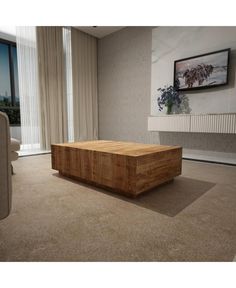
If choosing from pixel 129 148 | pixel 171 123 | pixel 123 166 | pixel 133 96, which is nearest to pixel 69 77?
pixel 133 96

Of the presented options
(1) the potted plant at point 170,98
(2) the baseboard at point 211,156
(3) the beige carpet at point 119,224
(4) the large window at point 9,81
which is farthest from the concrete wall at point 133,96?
(4) the large window at point 9,81

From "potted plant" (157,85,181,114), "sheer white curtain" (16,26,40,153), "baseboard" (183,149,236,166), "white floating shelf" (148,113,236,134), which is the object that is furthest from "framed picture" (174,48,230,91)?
"sheer white curtain" (16,26,40,153)

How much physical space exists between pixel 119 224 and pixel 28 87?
11.3 feet

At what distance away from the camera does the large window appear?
4199mm

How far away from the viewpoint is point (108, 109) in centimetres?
457

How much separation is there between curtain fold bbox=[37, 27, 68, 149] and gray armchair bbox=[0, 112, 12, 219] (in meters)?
3.25

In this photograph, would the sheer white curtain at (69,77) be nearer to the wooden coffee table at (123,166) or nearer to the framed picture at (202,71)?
the framed picture at (202,71)

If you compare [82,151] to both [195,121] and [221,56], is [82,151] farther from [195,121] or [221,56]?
[221,56]

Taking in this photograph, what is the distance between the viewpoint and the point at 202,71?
2963 millimetres

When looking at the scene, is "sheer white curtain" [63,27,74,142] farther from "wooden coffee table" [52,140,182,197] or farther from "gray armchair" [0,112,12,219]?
"gray armchair" [0,112,12,219]

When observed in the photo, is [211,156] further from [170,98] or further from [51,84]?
[51,84]

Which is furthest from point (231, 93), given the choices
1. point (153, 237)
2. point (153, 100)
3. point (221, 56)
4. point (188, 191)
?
point (153, 237)

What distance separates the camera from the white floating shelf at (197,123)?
254 centimetres

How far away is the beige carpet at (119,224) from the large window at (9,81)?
312 centimetres
